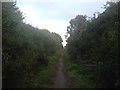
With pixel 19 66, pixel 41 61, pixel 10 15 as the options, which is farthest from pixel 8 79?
pixel 41 61

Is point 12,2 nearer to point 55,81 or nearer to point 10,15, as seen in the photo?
point 10,15

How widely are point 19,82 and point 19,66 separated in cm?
146

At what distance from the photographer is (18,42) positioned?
24.6 m

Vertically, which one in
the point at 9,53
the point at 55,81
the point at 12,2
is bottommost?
the point at 55,81

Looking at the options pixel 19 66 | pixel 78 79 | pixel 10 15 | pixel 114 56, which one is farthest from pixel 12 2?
pixel 114 56

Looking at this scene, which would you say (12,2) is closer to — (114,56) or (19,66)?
(19,66)

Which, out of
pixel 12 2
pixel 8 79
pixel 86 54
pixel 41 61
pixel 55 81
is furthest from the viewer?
pixel 86 54

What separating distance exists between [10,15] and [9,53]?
5.92 meters

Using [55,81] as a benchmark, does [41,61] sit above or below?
above

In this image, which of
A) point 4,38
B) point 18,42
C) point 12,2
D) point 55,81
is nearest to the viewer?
point 4,38

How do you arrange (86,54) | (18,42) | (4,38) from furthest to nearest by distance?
1. (86,54)
2. (18,42)
3. (4,38)

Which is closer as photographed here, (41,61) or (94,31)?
(94,31)

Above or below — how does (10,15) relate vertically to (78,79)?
above

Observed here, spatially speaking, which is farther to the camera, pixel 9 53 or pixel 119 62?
pixel 9 53
